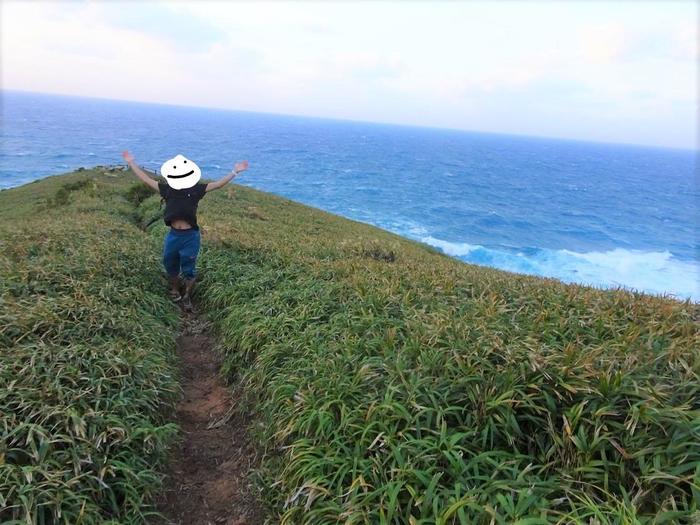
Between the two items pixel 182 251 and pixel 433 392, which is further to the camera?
pixel 182 251

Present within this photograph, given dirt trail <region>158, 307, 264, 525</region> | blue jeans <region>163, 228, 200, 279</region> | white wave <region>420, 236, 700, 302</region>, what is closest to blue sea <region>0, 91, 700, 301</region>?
white wave <region>420, 236, 700, 302</region>

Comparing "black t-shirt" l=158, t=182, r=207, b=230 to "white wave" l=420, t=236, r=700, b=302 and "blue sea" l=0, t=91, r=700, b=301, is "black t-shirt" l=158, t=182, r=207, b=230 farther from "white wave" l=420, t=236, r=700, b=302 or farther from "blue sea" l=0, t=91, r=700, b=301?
"blue sea" l=0, t=91, r=700, b=301

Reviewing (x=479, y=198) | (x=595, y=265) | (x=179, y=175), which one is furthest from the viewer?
(x=479, y=198)

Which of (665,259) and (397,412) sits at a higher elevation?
(397,412)

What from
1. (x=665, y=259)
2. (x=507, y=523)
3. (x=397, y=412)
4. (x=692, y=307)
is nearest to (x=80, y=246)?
(x=397, y=412)

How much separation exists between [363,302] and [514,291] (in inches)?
92.6

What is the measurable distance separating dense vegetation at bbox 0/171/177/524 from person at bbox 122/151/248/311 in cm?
52

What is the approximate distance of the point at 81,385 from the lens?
429 cm

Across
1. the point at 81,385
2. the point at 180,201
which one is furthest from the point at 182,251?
the point at 81,385

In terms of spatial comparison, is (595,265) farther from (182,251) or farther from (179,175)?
(179,175)

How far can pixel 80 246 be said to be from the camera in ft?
28.3

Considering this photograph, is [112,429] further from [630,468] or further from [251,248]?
[251,248]

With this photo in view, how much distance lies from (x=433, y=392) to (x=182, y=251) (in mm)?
6116

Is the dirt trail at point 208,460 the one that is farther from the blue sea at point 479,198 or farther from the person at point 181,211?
the blue sea at point 479,198
